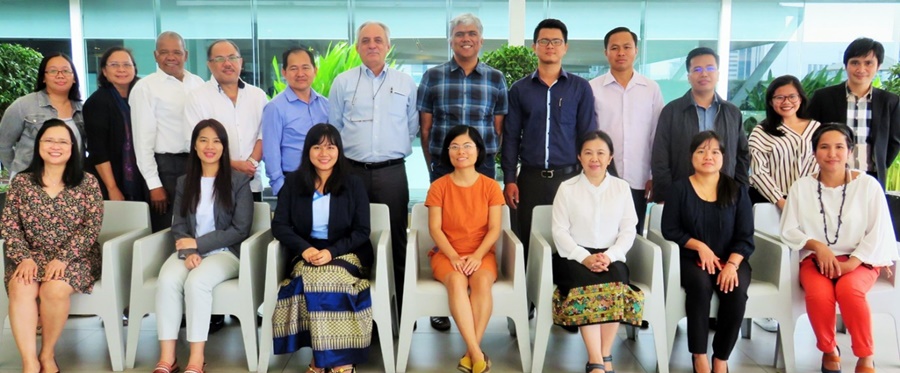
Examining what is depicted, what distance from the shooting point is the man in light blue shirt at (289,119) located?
352 centimetres

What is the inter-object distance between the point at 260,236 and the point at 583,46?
5.75m

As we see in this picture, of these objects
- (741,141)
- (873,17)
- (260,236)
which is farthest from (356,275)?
(873,17)

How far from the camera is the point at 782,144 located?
139 inches

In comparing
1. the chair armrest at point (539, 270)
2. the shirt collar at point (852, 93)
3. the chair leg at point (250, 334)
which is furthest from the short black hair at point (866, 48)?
the chair leg at point (250, 334)

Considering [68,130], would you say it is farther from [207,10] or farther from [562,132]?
[207,10]

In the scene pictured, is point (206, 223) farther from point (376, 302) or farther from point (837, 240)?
point (837, 240)

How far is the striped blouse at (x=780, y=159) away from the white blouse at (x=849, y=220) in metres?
0.34

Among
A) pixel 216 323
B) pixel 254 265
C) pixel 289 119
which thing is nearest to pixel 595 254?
pixel 254 265

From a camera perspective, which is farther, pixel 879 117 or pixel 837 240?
pixel 879 117

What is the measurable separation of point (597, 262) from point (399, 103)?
1.45 metres

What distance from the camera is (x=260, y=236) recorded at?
3168 millimetres

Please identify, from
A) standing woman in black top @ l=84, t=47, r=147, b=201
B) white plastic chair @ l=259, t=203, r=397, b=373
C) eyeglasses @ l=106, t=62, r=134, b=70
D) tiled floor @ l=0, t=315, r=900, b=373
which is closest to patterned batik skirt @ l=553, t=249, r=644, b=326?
tiled floor @ l=0, t=315, r=900, b=373

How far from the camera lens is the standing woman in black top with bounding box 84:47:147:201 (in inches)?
142

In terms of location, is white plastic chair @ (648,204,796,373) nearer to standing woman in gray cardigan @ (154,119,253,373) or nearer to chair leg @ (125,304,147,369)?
standing woman in gray cardigan @ (154,119,253,373)
